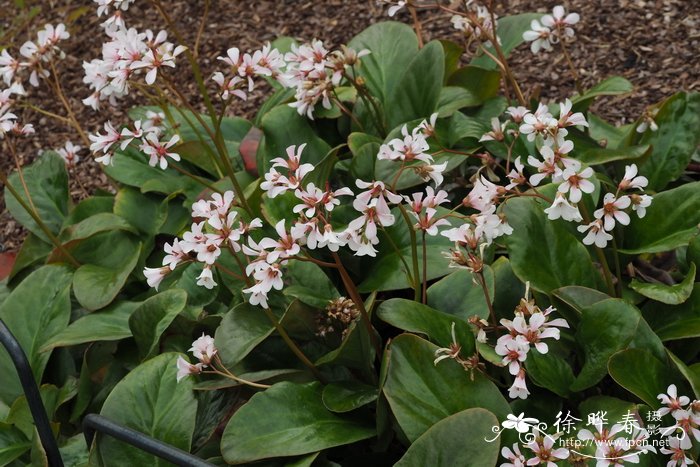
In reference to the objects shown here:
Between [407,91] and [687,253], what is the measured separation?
89 centimetres

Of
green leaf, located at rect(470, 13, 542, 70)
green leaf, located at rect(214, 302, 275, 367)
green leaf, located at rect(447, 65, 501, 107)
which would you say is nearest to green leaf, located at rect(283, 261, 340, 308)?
green leaf, located at rect(214, 302, 275, 367)

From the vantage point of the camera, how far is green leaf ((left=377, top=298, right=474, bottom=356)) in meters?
1.74

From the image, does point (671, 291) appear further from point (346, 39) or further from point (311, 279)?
point (346, 39)

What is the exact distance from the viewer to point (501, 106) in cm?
242

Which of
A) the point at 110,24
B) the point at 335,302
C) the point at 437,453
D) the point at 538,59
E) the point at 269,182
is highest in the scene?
the point at 110,24

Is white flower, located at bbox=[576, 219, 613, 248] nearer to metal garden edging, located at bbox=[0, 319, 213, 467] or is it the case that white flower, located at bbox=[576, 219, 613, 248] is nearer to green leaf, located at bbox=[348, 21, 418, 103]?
metal garden edging, located at bbox=[0, 319, 213, 467]

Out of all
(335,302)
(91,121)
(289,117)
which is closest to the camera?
(335,302)

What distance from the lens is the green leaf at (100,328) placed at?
2080 millimetres

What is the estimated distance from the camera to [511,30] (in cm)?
255

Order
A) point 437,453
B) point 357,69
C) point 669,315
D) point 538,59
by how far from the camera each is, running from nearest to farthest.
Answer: point 437,453 < point 669,315 < point 357,69 < point 538,59

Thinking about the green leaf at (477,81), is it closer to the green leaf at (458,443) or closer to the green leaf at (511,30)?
the green leaf at (511,30)

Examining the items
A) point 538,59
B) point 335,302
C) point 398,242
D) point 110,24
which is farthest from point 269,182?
point 538,59

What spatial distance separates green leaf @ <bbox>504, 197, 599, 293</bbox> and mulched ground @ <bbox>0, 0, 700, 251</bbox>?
0.85 m

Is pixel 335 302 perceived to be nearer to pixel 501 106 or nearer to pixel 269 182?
pixel 269 182
